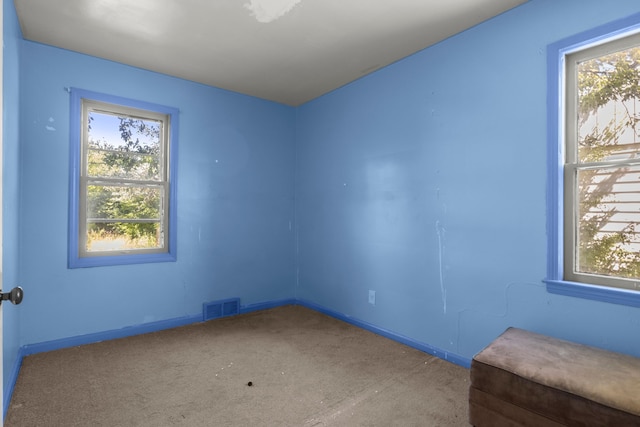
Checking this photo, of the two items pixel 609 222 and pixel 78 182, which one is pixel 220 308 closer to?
pixel 78 182

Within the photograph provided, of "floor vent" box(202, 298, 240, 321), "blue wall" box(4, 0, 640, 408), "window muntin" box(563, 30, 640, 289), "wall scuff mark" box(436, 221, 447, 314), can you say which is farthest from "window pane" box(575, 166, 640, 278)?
"floor vent" box(202, 298, 240, 321)

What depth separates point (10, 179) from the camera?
225 centimetres

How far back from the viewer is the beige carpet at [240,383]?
6.63 ft

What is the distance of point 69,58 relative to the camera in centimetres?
299

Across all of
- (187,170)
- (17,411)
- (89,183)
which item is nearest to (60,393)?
(17,411)

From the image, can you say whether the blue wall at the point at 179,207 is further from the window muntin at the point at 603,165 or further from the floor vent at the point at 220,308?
the window muntin at the point at 603,165

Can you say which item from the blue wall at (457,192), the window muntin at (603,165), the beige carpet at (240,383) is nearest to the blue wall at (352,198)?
the blue wall at (457,192)

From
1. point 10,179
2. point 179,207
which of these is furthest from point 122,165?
point 10,179

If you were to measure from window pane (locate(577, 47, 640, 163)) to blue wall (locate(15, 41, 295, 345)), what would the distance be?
3.06m

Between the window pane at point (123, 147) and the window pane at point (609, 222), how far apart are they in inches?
142

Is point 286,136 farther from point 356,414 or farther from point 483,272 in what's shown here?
point 356,414

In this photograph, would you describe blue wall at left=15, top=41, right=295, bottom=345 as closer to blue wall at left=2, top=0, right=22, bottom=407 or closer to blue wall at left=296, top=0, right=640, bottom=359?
blue wall at left=2, top=0, right=22, bottom=407

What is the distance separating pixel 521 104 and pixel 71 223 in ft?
12.1

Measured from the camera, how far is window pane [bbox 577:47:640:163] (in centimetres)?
200
